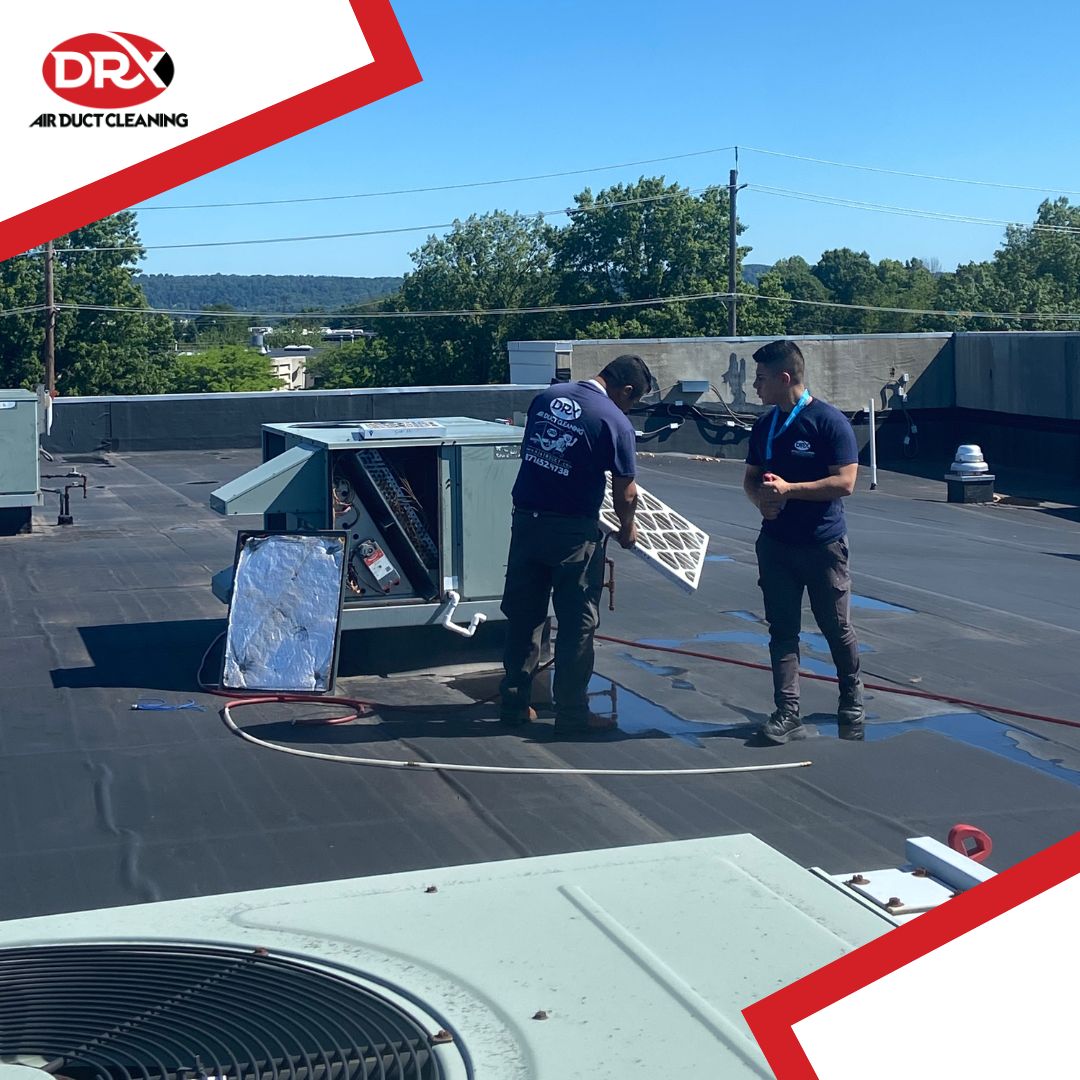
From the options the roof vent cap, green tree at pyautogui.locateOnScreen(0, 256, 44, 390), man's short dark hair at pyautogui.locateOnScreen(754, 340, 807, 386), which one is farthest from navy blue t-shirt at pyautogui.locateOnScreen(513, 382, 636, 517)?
green tree at pyautogui.locateOnScreen(0, 256, 44, 390)

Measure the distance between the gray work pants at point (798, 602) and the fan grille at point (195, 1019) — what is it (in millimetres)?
4104

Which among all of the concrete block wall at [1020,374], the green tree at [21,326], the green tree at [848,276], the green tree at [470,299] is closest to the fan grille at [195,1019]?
the concrete block wall at [1020,374]

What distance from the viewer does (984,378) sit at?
76.7 feet

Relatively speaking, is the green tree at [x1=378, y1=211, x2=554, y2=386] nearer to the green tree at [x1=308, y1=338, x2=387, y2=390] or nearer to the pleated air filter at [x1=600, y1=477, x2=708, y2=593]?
the green tree at [x1=308, y1=338, x2=387, y2=390]

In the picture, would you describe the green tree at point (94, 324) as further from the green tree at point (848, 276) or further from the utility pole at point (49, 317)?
the green tree at point (848, 276)

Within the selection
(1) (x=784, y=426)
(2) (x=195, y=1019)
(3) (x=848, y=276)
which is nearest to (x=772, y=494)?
(1) (x=784, y=426)

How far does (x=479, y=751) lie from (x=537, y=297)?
75.2 metres

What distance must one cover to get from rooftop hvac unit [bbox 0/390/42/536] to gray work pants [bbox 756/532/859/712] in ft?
25.7

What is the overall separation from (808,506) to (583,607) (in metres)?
1.09

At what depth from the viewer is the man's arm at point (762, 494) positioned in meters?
6.02

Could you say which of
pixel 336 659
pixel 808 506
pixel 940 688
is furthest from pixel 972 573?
pixel 336 659

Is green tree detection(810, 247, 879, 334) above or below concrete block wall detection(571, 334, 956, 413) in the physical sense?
above

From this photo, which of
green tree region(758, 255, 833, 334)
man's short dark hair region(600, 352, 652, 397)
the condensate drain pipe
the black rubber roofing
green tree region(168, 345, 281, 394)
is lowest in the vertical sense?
the black rubber roofing

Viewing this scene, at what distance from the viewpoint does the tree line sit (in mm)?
59781
